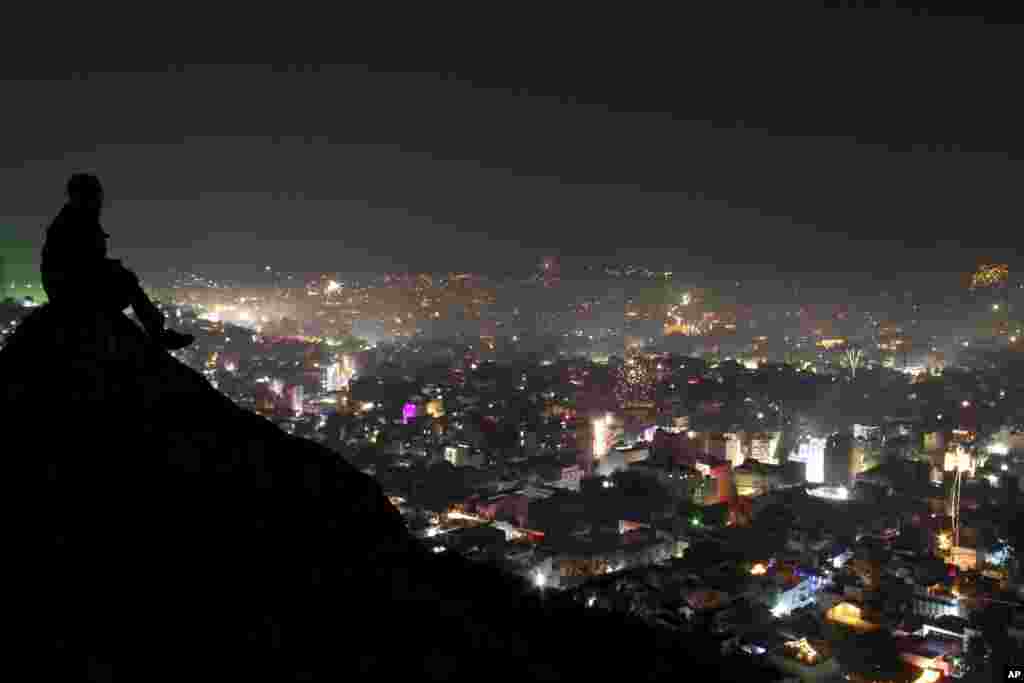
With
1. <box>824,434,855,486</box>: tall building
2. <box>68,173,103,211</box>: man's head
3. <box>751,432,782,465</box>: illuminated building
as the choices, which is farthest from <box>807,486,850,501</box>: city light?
<box>68,173,103,211</box>: man's head

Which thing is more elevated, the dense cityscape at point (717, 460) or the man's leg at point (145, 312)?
the man's leg at point (145, 312)

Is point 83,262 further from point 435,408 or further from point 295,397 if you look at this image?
point 295,397

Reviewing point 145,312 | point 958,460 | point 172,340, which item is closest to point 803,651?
point 172,340

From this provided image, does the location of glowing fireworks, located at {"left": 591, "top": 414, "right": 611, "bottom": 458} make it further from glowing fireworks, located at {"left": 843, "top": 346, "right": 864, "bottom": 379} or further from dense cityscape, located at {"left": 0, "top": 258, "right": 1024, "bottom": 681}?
glowing fireworks, located at {"left": 843, "top": 346, "right": 864, "bottom": 379}

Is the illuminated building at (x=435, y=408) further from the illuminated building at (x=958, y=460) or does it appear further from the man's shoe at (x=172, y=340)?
the man's shoe at (x=172, y=340)

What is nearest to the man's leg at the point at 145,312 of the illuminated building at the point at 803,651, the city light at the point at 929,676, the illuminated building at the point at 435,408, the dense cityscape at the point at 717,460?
the dense cityscape at the point at 717,460

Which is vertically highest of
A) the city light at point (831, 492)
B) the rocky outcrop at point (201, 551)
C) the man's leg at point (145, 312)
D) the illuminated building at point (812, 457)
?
the man's leg at point (145, 312)

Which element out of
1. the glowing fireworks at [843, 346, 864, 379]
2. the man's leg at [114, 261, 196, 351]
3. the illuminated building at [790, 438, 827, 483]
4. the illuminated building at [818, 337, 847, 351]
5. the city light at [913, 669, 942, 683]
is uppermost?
the illuminated building at [818, 337, 847, 351]

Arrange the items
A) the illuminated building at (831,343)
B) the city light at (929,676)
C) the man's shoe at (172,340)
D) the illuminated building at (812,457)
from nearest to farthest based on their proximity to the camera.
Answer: the man's shoe at (172,340), the city light at (929,676), the illuminated building at (812,457), the illuminated building at (831,343)
